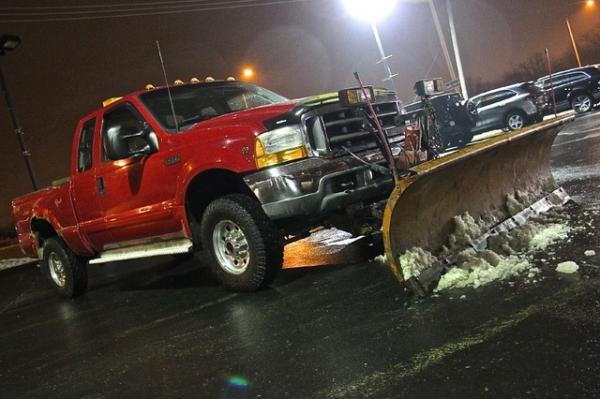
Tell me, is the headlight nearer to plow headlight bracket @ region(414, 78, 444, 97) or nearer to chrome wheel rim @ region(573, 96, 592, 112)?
plow headlight bracket @ region(414, 78, 444, 97)

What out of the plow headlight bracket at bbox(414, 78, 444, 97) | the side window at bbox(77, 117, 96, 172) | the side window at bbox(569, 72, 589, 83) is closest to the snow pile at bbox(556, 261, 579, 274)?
the plow headlight bracket at bbox(414, 78, 444, 97)

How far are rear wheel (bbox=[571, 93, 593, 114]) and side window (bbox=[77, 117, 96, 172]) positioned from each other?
58.3 ft

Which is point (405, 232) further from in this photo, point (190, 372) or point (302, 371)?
point (190, 372)

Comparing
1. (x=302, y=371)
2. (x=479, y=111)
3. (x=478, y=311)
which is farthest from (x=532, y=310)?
(x=479, y=111)

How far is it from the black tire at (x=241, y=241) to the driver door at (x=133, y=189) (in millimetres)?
575

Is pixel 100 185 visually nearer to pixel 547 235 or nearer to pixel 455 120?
pixel 547 235

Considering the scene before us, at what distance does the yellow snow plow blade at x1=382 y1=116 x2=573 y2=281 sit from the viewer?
13.2ft

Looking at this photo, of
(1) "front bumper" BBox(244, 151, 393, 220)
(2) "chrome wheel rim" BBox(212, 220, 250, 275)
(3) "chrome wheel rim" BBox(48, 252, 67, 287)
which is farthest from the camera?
(3) "chrome wheel rim" BBox(48, 252, 67, 287)

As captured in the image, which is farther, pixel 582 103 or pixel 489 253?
pixel 582 103

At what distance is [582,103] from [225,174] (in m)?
18.2

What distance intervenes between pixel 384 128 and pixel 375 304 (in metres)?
2.09

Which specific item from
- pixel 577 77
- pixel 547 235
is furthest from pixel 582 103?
pixel 547 235

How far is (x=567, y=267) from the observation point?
387cm

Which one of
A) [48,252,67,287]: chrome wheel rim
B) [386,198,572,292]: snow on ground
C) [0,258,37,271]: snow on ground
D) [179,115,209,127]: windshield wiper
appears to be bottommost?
[386,198,572,292]: snow on ground
